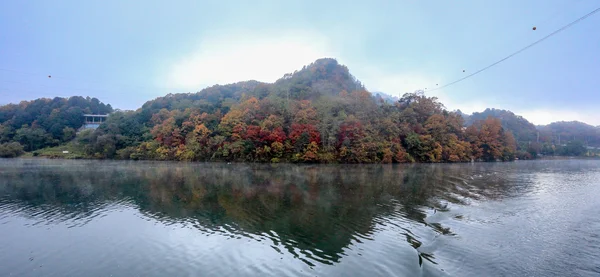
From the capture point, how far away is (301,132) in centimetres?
4206

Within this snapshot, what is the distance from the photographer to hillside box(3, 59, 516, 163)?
1660 inches

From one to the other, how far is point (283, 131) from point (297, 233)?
34.4 metres

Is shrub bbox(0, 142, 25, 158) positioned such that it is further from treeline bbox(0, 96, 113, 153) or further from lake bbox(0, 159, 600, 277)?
Answer: lake bbox(0, 159, 600, 277)

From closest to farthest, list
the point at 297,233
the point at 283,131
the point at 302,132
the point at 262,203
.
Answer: the point at 297,233
the point at 262,203
the point at 302,132
the point at 283,131

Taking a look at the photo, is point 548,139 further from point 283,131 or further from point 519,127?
point 283,131

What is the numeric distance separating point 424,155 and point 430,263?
42.8 metres

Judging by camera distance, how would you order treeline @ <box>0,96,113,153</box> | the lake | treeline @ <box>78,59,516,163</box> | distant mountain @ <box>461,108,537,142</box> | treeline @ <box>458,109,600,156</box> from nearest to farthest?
the lake → treeline @ <box>78,59,516,163</box> → treeline @ <box>0,96,113,153</box> → treeline @ <box>458,109,600,156</box> → distant mountain @ <box>461,108,537,142</box>

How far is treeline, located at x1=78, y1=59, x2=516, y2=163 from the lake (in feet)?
83.5

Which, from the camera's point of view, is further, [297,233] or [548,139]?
[548,139]

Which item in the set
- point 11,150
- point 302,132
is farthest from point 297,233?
point 11,150

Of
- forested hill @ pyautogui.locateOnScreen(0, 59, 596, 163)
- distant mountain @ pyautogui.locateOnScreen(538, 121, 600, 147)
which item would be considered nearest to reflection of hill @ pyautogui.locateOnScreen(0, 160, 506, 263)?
forested hill @ pyautogui.locateOnScreen(0, 59, 596, 163)

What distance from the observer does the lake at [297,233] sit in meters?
7.05

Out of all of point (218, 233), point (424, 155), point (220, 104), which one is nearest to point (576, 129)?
point (424, 155)

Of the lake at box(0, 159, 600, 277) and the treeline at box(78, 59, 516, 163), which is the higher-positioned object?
the treeline at box(78, 59, 516, 163)
